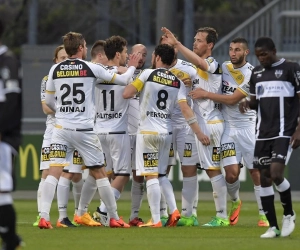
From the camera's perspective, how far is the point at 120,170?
Answer: 47.8 ft

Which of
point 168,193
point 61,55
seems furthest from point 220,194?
point 61,55

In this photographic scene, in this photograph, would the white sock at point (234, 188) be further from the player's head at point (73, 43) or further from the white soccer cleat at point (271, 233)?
the player's head at point (73, 43)

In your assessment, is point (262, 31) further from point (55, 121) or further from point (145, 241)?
point (145, 241)

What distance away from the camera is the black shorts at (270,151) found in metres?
12.1

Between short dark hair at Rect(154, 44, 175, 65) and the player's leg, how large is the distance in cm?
470

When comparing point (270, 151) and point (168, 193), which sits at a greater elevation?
point (270, 151)

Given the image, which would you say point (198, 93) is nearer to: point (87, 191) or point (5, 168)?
point (87, 191)

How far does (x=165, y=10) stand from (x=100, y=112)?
10911 millimetres

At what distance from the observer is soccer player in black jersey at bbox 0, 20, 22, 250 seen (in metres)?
9.74

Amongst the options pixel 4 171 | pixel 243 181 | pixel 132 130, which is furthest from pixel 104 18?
pixel 4 171

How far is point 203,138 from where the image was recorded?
14.5m

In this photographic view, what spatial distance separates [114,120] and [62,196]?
A: 1.23 meters

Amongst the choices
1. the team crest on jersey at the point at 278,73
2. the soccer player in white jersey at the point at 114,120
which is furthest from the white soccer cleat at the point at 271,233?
the soccer player in white jersey at the point at 114,120

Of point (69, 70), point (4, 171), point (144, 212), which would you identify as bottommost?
point (144, 212)
